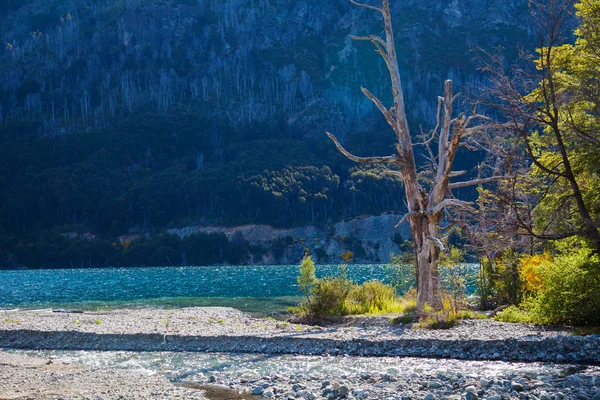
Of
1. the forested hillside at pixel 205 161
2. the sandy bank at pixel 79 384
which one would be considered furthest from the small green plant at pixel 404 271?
the forested hillside at pixel 205 161

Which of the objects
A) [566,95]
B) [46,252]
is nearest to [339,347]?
[566,95]

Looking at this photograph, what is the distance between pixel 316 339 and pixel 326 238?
382 ft

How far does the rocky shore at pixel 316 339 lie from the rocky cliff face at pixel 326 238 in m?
104

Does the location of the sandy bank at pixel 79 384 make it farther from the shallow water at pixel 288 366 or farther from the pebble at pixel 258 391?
the pebble at pixel 258 391

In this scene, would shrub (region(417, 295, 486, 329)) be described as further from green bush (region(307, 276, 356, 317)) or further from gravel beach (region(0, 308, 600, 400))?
green bush (region(307, 276, 356, 317))

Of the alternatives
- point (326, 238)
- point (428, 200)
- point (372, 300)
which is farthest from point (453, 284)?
point (326, 238)

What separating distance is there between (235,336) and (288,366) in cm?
353

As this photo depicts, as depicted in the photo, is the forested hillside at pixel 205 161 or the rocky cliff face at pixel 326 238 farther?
the forested hillside at pixel 205 161

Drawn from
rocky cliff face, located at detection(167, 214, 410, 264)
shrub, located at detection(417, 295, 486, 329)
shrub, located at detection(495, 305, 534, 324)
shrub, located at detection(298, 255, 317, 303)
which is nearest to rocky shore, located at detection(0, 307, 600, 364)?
shrub, located at detection(417, 295, 486, 329)

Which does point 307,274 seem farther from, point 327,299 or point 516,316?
point 516,316

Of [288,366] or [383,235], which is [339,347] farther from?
[383,235]

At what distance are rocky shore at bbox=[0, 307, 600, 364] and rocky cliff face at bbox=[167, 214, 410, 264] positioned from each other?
104041 mm

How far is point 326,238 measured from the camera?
13188cm

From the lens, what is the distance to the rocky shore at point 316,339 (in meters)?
13.1
